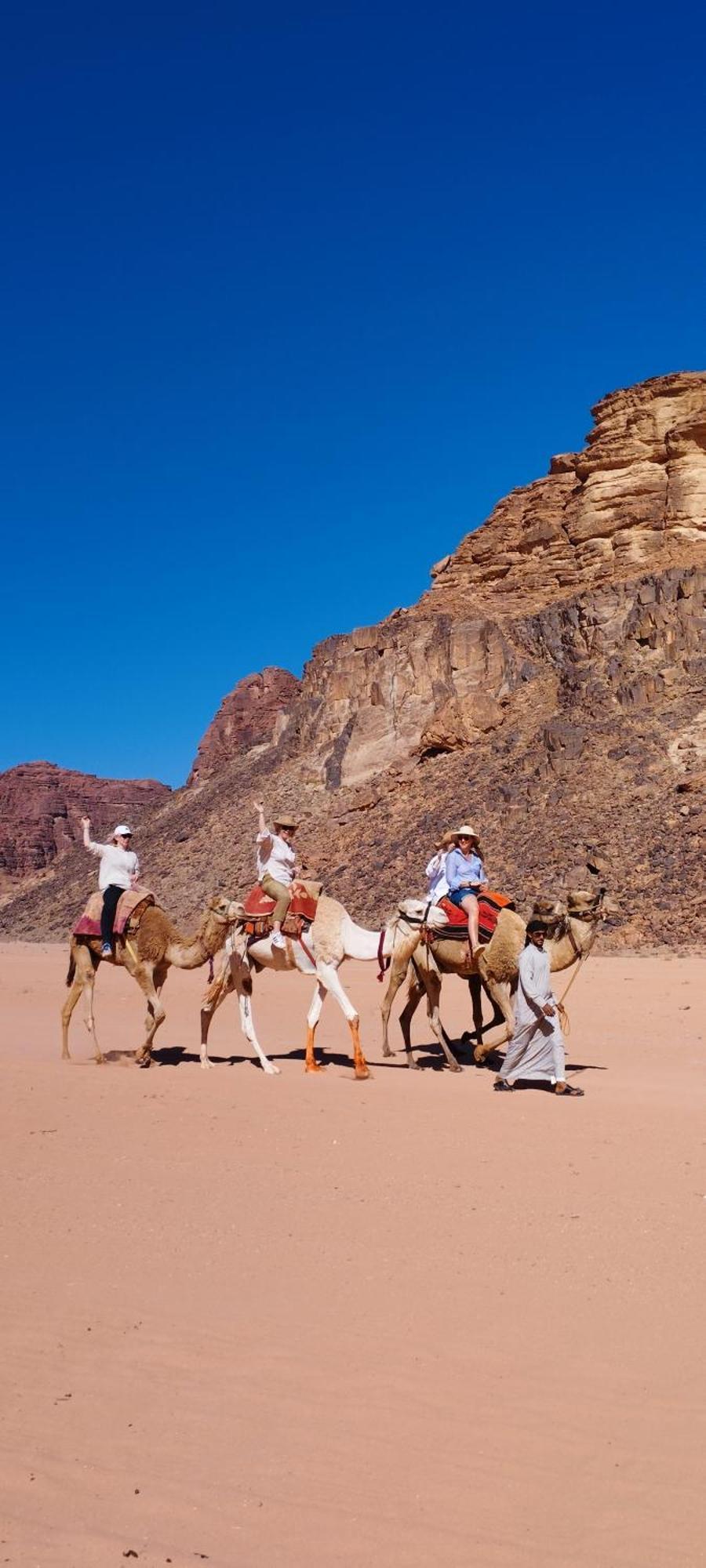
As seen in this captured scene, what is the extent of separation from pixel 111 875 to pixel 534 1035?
4.81 m

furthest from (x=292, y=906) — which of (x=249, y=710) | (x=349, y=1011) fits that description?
(x=249, y=710)

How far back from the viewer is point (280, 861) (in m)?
12.6

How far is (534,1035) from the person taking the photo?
36.0 feet

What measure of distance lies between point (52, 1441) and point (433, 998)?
9.35 meters

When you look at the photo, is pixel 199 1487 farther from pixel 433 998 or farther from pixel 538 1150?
pixel 433 998

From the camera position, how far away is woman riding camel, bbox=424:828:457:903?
13.1 metres

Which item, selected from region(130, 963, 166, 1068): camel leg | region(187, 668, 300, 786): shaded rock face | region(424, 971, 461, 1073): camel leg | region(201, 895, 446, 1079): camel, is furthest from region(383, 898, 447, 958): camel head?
region(187, 668, 300, 786): shaded rock face

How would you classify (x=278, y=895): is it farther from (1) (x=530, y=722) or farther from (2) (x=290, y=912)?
(1) (x=530, y=722)

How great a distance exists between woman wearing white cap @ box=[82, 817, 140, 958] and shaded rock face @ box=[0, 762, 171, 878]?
98.6m

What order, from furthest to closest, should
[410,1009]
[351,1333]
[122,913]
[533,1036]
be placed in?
[410,1009]
[122,913]
[533,1036]
[351,1333]

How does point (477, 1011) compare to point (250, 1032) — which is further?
point (477, 1011)

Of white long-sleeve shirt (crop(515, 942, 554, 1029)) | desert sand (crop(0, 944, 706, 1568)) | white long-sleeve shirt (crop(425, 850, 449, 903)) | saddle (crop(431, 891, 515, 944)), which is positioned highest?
white long-sleeve shirt (crop(425, 850, 449, 903))

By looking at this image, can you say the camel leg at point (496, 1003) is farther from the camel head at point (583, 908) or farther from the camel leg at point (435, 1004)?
the camel head at point (583, 908)

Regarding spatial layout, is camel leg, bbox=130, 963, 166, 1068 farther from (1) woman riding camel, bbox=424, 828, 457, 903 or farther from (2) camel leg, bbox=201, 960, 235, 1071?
(1) woman riding camel, bbox=424, 828, 457, 903
